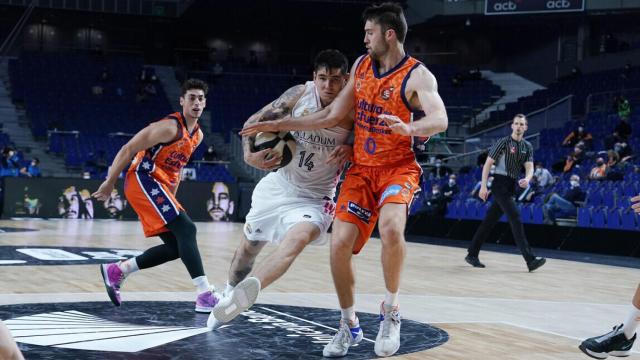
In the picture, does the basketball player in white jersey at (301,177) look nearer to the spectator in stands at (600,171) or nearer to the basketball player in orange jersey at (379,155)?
the basketball player in orange jersey at (379,155)

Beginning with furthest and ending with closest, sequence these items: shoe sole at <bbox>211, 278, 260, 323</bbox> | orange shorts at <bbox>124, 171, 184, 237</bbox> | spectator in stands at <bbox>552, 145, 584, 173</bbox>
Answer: spectator in stands at <bbox>552, 145, 584, 173</bbox>, orange shorts at <bbox>124, 171, 184, 237</bbox>, shoe sole at <bbox>211, 278, 260, 323</bbox>

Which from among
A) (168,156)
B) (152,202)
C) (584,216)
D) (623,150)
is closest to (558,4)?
(623,150)

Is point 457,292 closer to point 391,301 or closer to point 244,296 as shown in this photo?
Answer: point 391,301

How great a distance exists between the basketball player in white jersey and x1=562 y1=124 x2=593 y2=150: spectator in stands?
14.6 meters

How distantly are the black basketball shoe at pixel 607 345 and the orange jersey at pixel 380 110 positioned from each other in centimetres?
143

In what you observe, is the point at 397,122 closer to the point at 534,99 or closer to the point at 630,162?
the point at 630,162

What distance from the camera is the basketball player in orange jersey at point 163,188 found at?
607 cm

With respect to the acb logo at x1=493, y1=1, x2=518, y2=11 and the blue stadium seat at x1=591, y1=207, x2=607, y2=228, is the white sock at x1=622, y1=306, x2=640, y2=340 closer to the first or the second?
the blue stadium seat at x1=591, y1=207, x2=607, y2=228

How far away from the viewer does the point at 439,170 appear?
21.2 metres

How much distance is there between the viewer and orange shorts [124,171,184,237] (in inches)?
243

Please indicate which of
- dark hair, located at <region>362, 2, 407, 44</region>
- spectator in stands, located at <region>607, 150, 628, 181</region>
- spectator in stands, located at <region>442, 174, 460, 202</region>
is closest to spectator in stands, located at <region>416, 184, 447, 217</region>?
spectator in stands, located at <region>442, 174, 460, 202</region>

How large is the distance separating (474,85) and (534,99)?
3839mm

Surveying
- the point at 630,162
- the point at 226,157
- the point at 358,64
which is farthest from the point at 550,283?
the point at 226,157

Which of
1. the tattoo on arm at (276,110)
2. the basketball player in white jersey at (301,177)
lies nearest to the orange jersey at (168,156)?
the basketball player in white jersey at (301,177)
